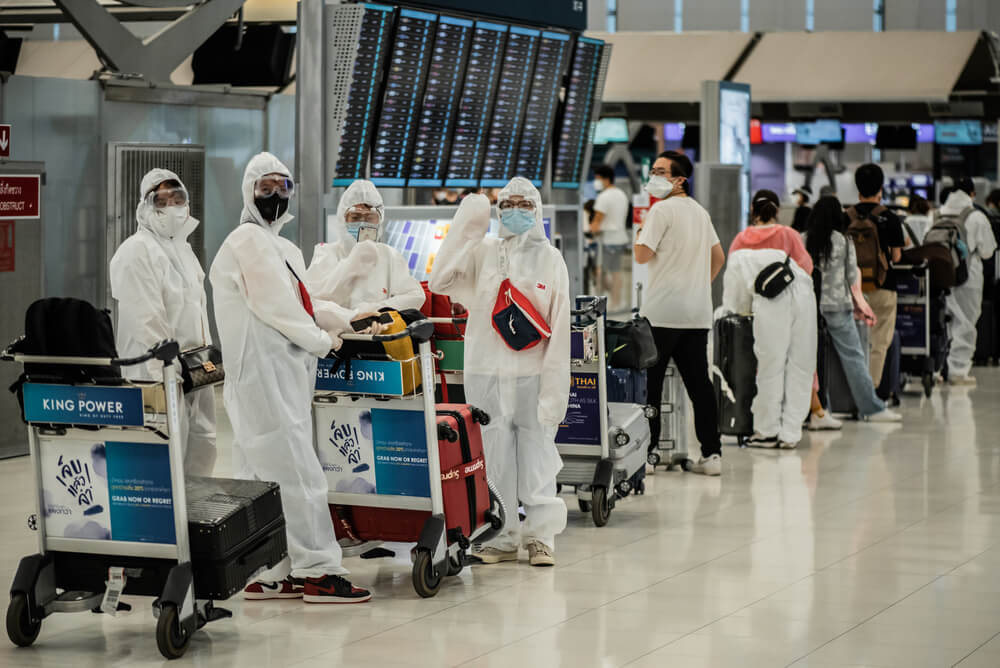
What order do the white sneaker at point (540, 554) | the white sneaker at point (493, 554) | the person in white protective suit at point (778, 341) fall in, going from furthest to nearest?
the person in white protective suit at point (778, 341) → the white sneaker at point (493, 554) → the white sneaker at point (540, 554)

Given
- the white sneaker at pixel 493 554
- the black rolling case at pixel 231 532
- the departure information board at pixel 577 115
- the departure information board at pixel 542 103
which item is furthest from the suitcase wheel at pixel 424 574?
the departure information board at pixel 577 115

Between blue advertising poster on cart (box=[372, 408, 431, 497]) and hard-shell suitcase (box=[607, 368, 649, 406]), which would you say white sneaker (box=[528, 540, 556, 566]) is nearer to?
blue advertising poster on cart (box=[372, 408, 431, 497])

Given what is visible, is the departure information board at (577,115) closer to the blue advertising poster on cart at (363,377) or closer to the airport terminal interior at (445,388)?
the airport terminal interior at (445,388)

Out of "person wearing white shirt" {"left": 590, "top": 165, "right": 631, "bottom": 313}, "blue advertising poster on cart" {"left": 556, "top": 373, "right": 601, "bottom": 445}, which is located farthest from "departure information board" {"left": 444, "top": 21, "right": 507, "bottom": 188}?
"person wearing white shirt" {"left": 590, "top": 165, "right": 631, "bottom": 313}

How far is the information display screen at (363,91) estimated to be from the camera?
340 inches

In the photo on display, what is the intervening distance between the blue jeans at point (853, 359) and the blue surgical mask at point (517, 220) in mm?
4641

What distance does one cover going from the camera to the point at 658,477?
28.0ft

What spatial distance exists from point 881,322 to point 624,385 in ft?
13.3

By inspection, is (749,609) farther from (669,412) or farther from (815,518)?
(669,412)

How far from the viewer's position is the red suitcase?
582 cm

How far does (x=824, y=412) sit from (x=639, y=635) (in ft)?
18.3

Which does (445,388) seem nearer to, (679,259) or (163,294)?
(163,294)

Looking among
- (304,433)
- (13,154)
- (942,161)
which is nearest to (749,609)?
(304,433)

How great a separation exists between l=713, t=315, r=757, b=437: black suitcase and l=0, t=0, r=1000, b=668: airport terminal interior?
1.5 inches
